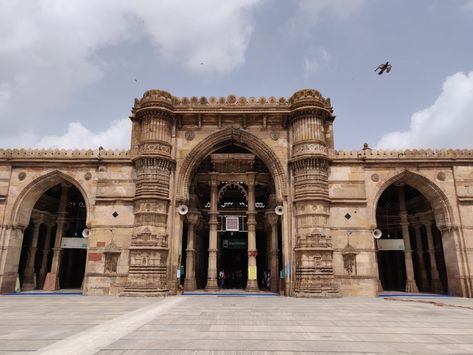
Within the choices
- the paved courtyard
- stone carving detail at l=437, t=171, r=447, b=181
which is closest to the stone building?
stone carving detail at l=437, t=171, r=447, b=181

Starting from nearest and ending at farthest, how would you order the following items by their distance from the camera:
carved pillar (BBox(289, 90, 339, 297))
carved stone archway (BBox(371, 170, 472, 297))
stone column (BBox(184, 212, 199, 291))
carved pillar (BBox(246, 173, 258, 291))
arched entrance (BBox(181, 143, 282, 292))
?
carved pillar (BBox(289, 90, 339, 297)) → carved stone archway (BBox(371, 170, 472, 297)) → carved pillar (BBox(246, 173, 258, 291)) → arched entrance (BBox(181, 143, 282, 292)) → stone column (BBox(184, 212, 199, 291))

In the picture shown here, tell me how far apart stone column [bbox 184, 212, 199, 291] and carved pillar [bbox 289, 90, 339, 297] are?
7.55m

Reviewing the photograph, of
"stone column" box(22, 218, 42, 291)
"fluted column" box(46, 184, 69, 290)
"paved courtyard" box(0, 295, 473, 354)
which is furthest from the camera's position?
A: "stone column" box(22, 218, 42, 291)

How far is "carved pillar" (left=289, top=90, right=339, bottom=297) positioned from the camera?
19.0m

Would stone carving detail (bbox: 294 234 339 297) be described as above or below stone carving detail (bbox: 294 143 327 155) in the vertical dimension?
below

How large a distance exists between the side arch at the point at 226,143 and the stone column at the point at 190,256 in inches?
147

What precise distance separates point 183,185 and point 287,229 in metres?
7.11

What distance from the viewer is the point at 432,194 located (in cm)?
2208

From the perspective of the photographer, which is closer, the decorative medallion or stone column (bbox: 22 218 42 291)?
the decorative medallion

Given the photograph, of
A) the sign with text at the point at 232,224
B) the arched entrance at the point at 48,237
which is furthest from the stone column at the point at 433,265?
the arched entrance at the point at 48,237

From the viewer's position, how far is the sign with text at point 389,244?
23.0 meters

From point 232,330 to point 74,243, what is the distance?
17.5 m

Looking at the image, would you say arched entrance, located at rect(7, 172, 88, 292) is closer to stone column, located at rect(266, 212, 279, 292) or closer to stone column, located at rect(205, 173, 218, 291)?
stone column, located at rect(205, 173, 218, 291)

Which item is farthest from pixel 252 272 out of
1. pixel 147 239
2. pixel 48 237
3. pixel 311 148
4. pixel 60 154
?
pixel 48 237
